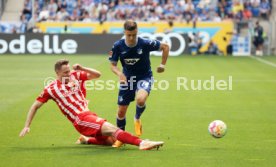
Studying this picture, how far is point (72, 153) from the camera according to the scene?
416 inches

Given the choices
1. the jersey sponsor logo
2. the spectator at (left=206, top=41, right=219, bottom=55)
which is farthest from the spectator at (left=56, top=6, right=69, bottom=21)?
the spectator at (left=206, top=41, right=219, bottom=55)

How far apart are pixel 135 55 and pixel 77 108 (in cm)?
172

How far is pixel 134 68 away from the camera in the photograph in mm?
12477

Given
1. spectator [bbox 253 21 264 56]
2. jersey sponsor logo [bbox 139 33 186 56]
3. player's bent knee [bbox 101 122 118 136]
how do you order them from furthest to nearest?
spectator [bbox 253 21 264 56], jersey sponsor logo [bbox 139 33 186 56], player's bent knee [bbox 101 122 118 136]

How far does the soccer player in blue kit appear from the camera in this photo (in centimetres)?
1218

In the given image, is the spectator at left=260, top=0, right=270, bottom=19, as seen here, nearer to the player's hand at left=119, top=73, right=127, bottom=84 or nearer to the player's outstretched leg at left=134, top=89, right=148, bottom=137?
the player's outstretched leg at left=134, top=89, right=148, bottom=137

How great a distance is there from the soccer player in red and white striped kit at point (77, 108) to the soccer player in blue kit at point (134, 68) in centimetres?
97

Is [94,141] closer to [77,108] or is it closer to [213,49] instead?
[77,108]

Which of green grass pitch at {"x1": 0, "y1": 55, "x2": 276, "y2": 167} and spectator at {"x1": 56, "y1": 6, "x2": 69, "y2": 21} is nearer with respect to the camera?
green grass pitch at {"x1": 0, "y1": 55, "x2": 276, "y2": 167}

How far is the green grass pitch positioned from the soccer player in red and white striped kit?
203 millimetres

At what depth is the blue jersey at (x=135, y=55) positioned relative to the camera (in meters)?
12.2

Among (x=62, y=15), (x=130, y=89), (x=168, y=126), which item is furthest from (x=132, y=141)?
(x=62, y=15)

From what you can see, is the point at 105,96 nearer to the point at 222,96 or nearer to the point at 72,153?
the point at 222,96

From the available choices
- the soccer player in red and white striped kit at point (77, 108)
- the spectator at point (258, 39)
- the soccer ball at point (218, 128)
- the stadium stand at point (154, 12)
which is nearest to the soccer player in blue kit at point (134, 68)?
the soccer player in red and white striped kit at point (77, 108)
